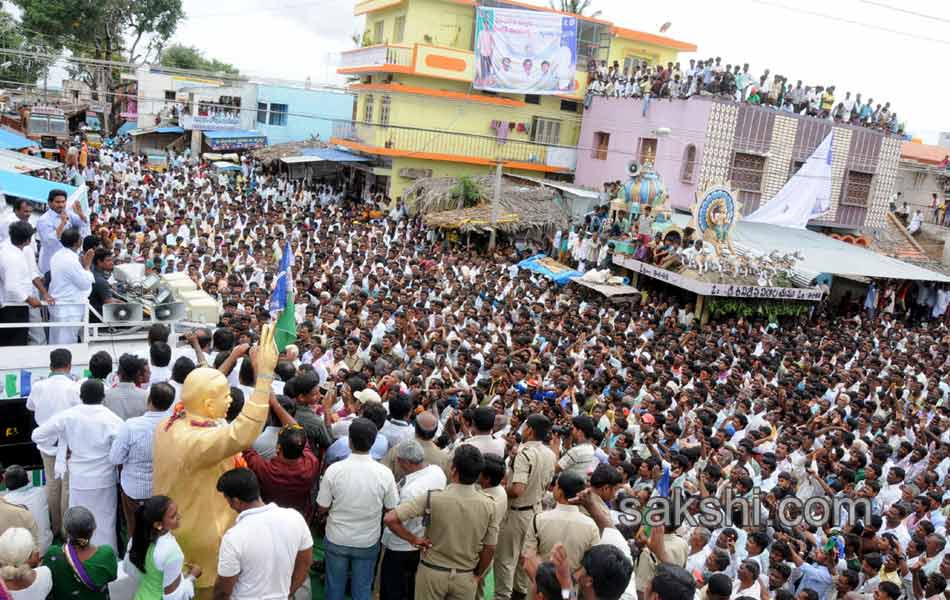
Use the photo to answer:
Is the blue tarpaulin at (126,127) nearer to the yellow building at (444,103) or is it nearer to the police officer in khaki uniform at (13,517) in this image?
the yellow building at (444,103)

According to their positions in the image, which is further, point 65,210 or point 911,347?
point 911,347

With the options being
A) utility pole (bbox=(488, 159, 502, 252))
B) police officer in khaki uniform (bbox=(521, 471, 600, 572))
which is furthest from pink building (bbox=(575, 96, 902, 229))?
police officer in khaki uniform (bbox=(521, 471, 600, 572))

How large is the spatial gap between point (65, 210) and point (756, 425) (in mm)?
7795

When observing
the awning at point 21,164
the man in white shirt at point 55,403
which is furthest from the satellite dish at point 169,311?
the awning at point 21,164

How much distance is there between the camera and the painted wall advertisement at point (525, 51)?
2605 centimetres

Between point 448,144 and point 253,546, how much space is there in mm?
24696

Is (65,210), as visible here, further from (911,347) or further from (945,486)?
(911,347)

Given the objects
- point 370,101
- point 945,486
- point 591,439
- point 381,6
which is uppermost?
point 381,6

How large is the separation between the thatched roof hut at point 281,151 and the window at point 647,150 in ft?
42.3

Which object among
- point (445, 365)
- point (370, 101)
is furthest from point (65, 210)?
point (370, 101)

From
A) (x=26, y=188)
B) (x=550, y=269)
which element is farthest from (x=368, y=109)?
(x=26, y=188)

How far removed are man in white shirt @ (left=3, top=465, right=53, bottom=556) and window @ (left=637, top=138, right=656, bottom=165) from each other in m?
21.3

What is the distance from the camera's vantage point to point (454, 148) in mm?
27297

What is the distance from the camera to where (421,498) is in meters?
4.11
